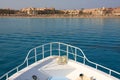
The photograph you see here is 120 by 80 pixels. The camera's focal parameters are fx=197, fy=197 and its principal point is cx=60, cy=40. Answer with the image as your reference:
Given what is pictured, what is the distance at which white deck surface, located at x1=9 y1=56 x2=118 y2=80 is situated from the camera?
434 inches

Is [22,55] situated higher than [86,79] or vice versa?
[86,79]

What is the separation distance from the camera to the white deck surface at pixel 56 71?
11.0 metres

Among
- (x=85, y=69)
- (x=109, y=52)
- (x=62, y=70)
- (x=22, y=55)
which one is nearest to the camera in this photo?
(x=85, y=69)

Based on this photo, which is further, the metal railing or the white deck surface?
the metal railing

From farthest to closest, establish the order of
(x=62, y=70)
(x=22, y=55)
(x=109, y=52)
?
(x=109, y=52)
(x=22, y=55)
(x=62, y=70)

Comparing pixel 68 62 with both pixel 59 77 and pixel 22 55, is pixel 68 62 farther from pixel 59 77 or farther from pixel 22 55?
pixel 22 55

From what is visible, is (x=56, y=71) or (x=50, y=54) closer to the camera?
(x=56, y=71)

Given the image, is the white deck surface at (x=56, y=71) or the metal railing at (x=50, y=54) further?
the metal railing at (x=50, y=54)

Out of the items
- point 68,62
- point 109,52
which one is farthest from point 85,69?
point 109,52

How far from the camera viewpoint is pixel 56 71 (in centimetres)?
1256

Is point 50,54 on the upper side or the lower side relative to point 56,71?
upper

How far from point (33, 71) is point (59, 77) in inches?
65.1

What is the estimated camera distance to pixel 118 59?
1030 inches

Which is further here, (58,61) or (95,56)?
(95,56)
